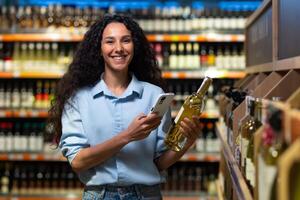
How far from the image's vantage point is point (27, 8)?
4770 millimetres

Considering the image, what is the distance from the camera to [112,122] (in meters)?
2.01

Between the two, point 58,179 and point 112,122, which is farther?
point 58,179

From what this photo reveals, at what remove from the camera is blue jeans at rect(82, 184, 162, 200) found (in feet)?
6.46

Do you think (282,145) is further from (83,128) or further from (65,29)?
(65,29)

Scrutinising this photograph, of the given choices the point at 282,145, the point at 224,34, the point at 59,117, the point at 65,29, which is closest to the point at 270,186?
the point at 282,145

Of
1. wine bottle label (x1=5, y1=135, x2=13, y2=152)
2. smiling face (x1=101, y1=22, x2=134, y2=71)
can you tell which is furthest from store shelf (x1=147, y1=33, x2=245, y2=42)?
smiling face (x1=101, y1=22, x2=134, y2=71)

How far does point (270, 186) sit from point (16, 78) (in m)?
4.22

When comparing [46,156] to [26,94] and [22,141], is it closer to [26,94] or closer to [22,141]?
[22,141]

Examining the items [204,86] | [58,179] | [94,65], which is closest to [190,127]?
[204,86]

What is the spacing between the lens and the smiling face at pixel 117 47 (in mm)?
2004

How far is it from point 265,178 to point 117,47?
1128 millimetres

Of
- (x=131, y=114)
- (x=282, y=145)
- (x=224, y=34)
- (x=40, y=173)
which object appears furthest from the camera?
(x=40, y=173)

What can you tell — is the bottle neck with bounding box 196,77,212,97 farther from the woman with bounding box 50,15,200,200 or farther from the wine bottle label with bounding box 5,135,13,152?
the wine bottle label with bounding box 5,135,13,152

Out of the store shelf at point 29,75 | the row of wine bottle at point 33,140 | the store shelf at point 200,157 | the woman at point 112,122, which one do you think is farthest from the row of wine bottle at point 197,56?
the woman at point 112,122
